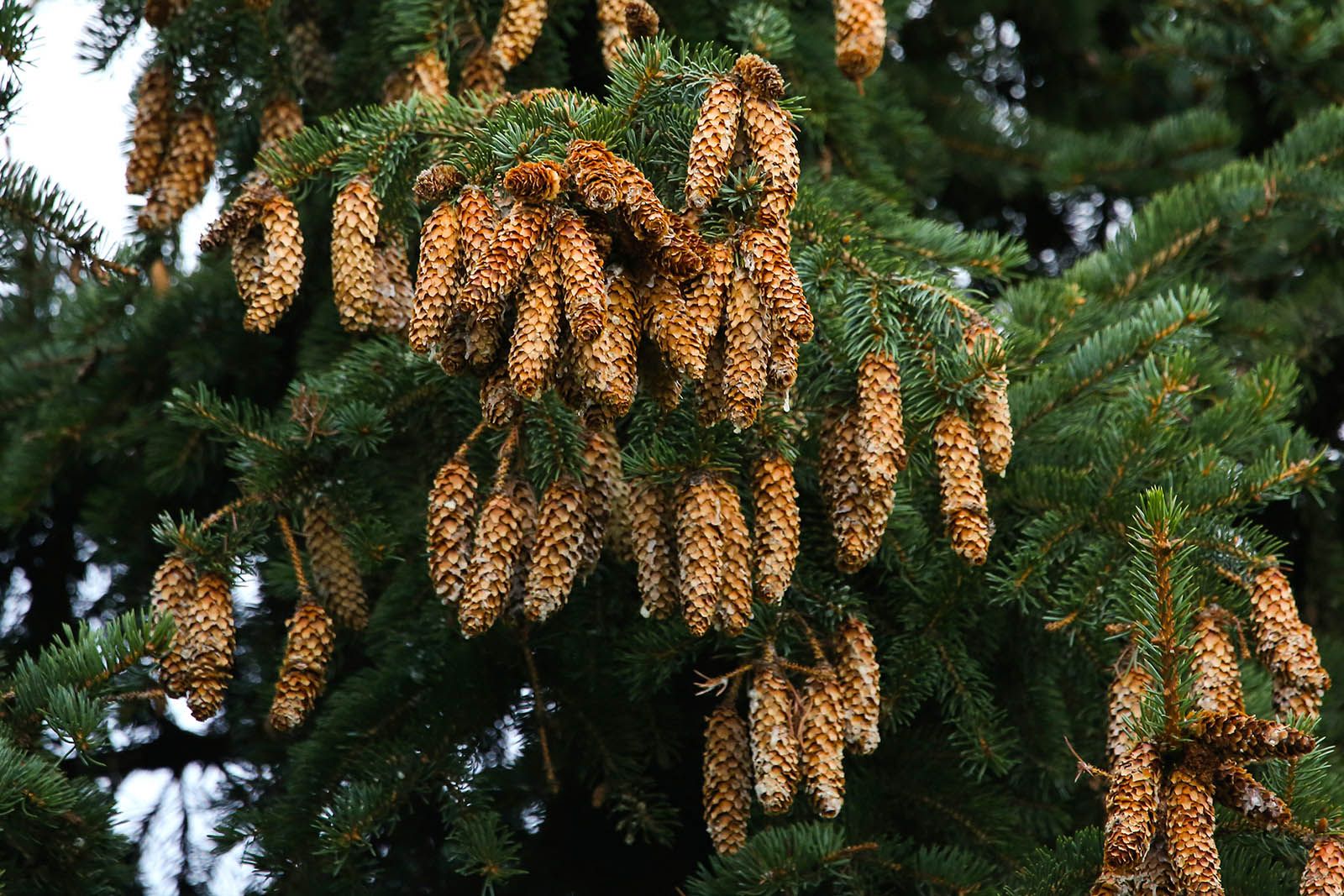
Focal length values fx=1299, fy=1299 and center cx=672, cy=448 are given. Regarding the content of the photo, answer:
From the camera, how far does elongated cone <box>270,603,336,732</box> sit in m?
1.83

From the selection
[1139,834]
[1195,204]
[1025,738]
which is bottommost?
[1139,834]

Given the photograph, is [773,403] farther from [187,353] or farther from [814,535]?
[187,353]

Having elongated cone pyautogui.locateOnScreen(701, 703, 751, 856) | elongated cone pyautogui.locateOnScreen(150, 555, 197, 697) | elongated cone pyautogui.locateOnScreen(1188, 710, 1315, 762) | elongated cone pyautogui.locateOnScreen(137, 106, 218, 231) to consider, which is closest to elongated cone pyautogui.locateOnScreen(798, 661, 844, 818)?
elongated cone pyautogui.locateOnScreen(701, 703, 751, 856)

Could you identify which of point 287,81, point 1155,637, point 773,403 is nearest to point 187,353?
point 287,81

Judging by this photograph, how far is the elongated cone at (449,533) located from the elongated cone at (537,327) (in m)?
0.33

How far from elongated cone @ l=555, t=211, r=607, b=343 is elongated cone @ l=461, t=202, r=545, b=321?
29 mm

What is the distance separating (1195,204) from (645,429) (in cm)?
146

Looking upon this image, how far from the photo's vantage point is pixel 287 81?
94.1 inches

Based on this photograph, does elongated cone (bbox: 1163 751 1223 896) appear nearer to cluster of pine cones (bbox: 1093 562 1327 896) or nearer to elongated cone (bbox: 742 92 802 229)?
cluster of pine cones (bbox: 1093 562 1327 896)

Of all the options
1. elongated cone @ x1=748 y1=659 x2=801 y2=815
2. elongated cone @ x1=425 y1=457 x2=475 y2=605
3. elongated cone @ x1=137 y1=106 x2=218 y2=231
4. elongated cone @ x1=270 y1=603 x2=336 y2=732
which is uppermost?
elongated cone @ x1=137 y1=106 x2=218 y2=231

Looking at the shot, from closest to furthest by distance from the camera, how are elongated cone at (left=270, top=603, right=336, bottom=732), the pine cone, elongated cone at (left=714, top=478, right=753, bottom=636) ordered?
elongated cone at (left=714, top=478, right=753, bottom=636) → elongated cone at (left=270, top=603, right=336, bottom=732) → the pine cone

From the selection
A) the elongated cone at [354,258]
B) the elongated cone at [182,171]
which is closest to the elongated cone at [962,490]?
the elongated cone at [354,258]

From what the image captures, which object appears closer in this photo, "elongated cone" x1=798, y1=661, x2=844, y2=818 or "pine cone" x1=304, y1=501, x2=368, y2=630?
"elongated cone" x1=798, y1=661, x2=844, y2=818

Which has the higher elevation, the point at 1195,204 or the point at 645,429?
the point at 1195,204
